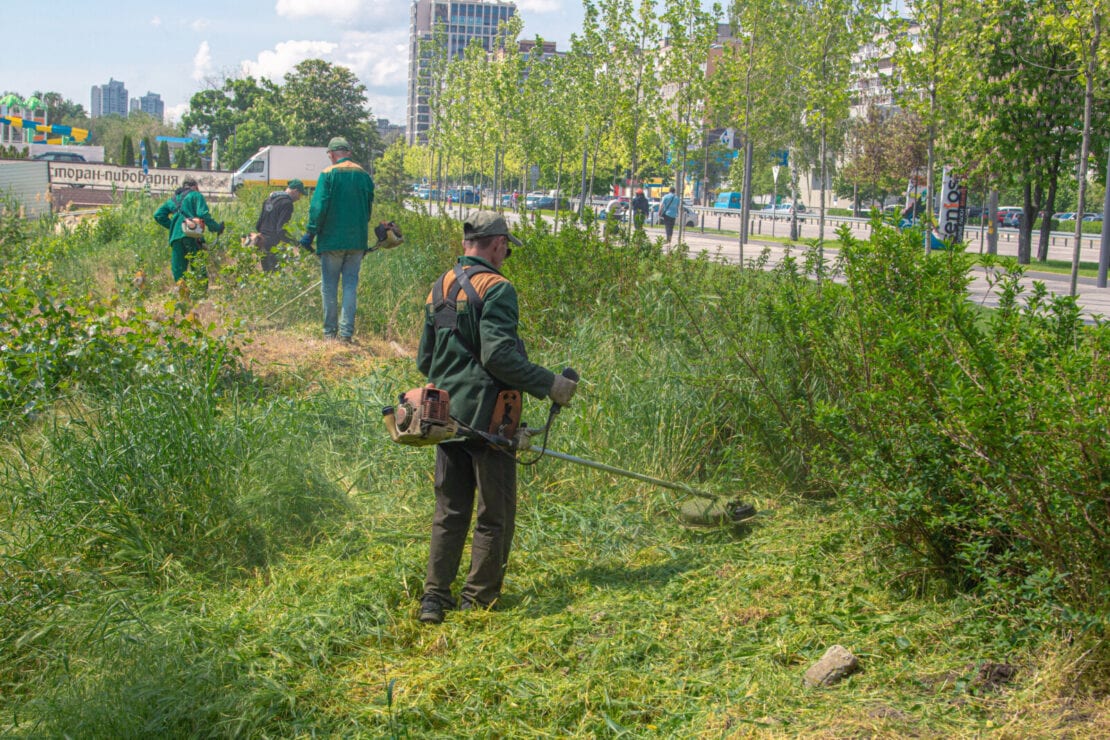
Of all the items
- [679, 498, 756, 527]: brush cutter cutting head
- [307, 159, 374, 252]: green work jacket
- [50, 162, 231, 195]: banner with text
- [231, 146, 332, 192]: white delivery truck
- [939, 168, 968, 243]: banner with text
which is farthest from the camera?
[231, 146, 332, 192]: white delivery truck

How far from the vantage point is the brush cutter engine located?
13.4 ft

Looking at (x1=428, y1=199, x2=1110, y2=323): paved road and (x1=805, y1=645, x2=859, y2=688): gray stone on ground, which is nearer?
(x1=805, y1=645, x2=859, y2=688): gray stone on ground

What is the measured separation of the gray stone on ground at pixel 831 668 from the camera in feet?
11.6

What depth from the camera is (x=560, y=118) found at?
96.6ft

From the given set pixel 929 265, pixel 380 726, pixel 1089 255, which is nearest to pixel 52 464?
pixel 380 726

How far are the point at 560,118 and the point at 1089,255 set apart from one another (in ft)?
54.8

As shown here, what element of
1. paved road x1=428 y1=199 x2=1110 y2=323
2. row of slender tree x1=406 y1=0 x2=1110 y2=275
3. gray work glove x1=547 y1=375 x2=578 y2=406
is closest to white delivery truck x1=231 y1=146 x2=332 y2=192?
row of slender tree x1=406 y1=0 x2=1110 y2=275

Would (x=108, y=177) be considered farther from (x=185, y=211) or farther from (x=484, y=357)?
(x=484, y=357)

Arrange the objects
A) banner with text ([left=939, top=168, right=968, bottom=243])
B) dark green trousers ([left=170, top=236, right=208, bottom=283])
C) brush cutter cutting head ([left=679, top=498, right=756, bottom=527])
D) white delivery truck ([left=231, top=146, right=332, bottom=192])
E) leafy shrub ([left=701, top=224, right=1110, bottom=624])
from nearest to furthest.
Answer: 1. leafy shrub ([left=701, top=224, right=1110, bottom=624])
2. brush cutter cutting head ([left=679, top=498, right=756, bottom=527])
3. dark green trousers ([left=170, top=236, right=208, bottom=283])
4. banner with text ([left=939, top=168, right=968, bottom=243])
5. white delivery truck ([left=231, top=146, right=332, bottom=192])

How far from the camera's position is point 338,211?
364 inches

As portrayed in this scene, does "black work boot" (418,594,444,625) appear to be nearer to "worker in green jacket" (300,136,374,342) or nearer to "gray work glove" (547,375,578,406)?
"gray work glove" (547,375,578,406)

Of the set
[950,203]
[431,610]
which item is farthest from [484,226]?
[950,203]

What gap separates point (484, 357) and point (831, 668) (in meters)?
1.79

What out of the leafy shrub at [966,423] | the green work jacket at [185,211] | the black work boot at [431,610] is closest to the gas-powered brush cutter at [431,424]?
the black work boot at [431,610]
